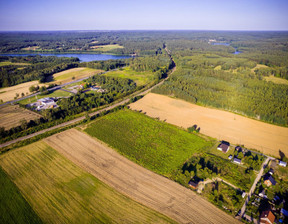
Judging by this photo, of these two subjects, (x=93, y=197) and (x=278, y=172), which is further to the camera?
(x=278, y=172)

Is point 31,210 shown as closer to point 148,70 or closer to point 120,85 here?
point 120,85

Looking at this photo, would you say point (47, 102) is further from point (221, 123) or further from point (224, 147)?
point (221, 123)

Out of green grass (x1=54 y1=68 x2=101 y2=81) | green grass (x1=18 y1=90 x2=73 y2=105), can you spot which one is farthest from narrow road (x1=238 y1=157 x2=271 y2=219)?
green grass (x1=54 y1=68 x2=101 y2=81)

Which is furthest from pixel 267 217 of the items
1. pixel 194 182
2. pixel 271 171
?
pixel 271 171

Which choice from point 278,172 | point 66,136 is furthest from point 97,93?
point 278,172

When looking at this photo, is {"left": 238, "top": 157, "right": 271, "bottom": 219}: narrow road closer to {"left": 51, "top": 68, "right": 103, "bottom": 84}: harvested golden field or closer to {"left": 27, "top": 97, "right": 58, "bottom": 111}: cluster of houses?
{"left": 27, "top": 97, "right": 58, "bottom": 111}: cluster of houses
